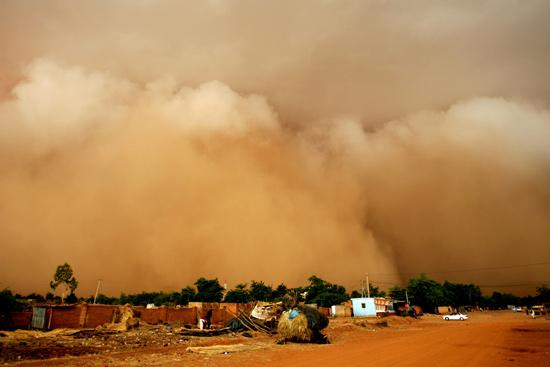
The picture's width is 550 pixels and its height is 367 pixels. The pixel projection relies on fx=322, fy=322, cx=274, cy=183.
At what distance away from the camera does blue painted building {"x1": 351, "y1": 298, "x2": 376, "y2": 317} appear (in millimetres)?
67312

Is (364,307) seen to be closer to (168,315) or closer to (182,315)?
(182,315)

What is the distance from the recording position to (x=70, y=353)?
15.5 m

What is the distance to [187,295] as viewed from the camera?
98250 mm

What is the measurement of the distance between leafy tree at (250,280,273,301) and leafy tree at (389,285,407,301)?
117 ft

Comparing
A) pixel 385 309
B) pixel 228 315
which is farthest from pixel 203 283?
pixel 228 315

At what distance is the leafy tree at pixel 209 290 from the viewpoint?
92188 mm

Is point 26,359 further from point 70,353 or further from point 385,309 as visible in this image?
point 385,309

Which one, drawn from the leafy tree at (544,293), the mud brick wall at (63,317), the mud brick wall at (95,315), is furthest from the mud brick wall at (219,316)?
the leafy tree at (544,293)

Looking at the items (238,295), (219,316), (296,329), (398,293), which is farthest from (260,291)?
(296,329)

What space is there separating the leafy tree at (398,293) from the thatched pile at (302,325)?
74508mm

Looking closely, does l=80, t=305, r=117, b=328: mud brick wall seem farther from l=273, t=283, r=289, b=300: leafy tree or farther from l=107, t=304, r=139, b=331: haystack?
l=273, t=283, r=289, b=300: leafy tree

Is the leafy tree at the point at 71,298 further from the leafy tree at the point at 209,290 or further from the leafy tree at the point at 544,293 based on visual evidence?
the leafy tree at the point at 544,293

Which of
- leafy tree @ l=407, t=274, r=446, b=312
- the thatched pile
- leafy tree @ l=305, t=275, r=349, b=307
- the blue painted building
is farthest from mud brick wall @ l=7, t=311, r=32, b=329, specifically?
leafy tree @ l=407, t=274, r=446, b=312

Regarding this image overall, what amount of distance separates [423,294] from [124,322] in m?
76.4
